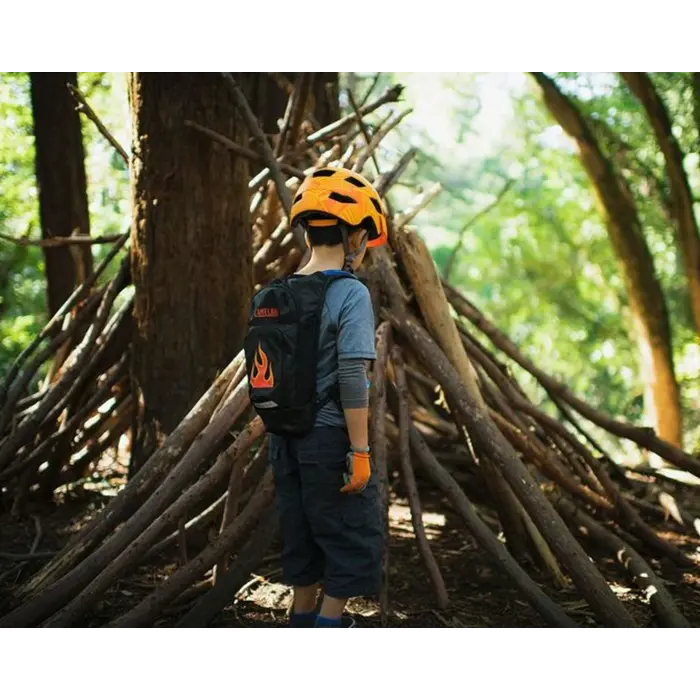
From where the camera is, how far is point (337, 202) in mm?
3363

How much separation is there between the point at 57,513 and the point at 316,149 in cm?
275

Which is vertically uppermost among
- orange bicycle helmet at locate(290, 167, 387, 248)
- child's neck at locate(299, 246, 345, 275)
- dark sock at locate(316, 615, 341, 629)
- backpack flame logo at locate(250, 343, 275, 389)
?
orange bicycle helmet at locate(290, 167, 387, 248)

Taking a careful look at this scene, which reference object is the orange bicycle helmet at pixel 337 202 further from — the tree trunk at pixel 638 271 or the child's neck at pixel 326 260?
the tree trunk at pixel 638 271

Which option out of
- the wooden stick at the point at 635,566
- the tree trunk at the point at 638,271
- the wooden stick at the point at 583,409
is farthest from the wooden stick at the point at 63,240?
the tree trunk at the point at 638,271

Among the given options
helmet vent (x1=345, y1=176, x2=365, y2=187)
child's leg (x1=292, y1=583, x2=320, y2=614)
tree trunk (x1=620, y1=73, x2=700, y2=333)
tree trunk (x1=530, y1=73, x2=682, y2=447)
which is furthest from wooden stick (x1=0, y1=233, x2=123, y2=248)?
tree trunk (x1=530, y1=73, x2=682, y2=447)

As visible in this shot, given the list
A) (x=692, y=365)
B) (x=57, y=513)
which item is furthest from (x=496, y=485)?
(x=692, y=365)

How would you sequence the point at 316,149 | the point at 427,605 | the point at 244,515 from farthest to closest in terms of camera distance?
the point at 316,149
the point at 427,605
the point at 244,515

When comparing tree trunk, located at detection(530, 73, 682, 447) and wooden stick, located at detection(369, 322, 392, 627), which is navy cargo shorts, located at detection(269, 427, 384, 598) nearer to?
wooden stick, located at detection(369, 322, 392, 627)

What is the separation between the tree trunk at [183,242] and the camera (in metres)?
4.80

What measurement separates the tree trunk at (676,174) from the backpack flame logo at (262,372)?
285 inches

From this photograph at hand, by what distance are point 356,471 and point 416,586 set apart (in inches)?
58.1

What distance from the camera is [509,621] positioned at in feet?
13.6

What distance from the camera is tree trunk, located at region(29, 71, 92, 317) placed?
24.0ft
